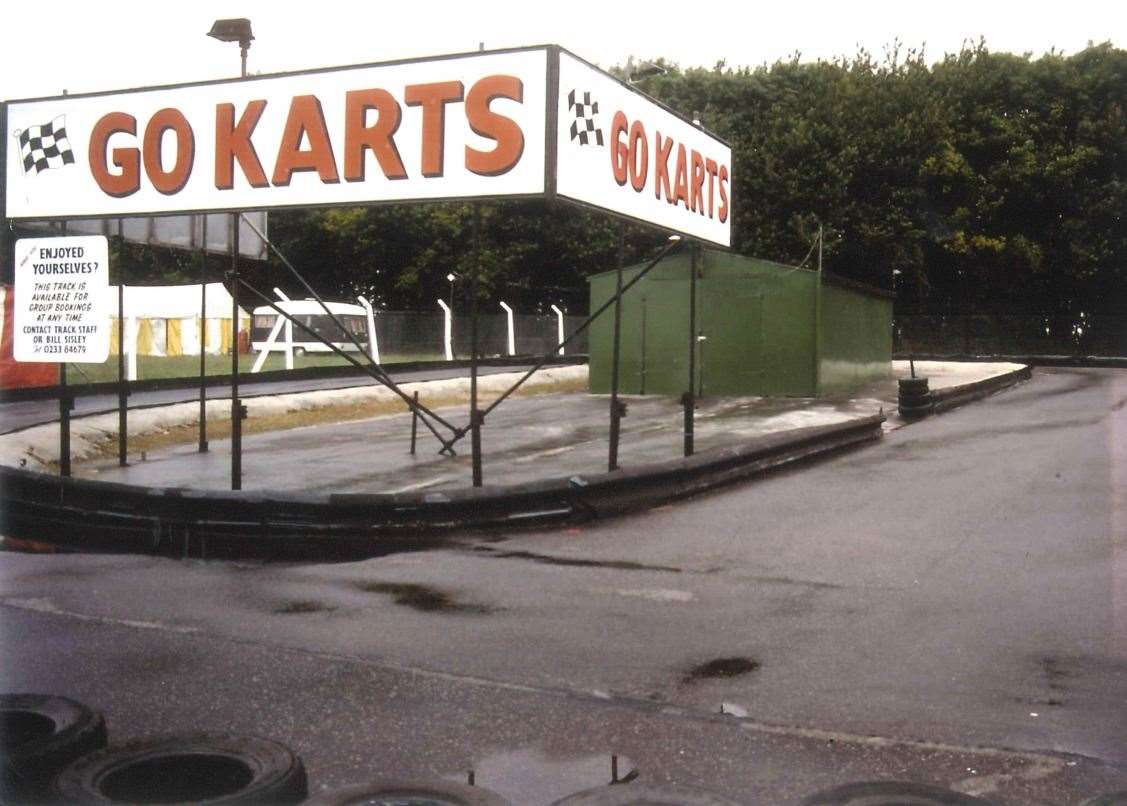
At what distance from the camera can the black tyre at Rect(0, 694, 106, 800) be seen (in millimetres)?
4227

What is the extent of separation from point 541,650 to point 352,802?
274 cm

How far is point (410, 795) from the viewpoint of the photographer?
402 cm

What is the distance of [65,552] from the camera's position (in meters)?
9.63

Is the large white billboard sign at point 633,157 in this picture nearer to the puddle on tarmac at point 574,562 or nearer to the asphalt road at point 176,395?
the puddle on tarmac at point 574,562

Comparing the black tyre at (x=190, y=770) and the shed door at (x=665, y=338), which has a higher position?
the shed door at (x=665, y=338)

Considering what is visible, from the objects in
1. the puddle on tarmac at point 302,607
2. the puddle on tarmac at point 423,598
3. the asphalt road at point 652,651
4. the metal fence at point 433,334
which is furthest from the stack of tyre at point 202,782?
the metal fence at point 433,334

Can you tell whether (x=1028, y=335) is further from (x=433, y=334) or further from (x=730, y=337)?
(x=730, y=337)

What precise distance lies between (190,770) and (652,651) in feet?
9.38

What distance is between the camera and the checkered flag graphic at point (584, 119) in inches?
425

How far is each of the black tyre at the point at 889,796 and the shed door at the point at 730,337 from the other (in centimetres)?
2297

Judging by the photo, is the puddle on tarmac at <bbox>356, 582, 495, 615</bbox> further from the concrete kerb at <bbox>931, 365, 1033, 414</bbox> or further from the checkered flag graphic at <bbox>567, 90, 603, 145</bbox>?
the concrete kerb at <bbox>931, 365, 1033, 414</bbox>

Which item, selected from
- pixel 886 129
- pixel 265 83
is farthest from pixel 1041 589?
pixel 886 129

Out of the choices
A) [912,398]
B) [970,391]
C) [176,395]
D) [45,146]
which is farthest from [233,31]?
[970,391]

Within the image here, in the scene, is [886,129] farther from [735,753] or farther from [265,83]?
[735,753]
